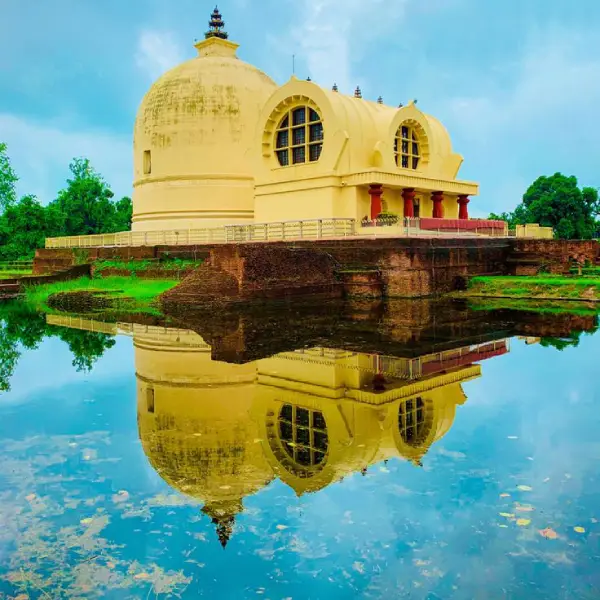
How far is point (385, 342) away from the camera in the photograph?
40.1ft

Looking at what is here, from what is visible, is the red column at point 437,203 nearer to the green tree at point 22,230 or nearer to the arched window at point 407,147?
the arched window at point 407,147

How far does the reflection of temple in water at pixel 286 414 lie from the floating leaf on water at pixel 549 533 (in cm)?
162

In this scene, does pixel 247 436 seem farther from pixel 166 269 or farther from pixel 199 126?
pixel 199 126

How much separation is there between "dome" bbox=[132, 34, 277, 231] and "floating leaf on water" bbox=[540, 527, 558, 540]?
24367mm

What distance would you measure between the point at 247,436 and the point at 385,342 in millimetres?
5662

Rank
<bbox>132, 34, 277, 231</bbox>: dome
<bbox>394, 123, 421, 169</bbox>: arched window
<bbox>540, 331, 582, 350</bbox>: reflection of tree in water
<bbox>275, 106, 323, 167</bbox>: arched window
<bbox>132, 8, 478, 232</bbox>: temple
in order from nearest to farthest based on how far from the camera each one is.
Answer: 1. <bbox>540, 331, 582, 350</bbox>: reflection of tree in water
2. <bbox>132, 8, 478, 232</bbox>: temple
3. <bbox>275, 106, 323, 167</bbox>: arched window
4. <bbox>394, 123, 421, 169</bbox>: arched window
5. <bbox>132, 34, 277, 231</bbox>: dome

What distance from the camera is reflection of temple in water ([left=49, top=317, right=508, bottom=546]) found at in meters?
6.07

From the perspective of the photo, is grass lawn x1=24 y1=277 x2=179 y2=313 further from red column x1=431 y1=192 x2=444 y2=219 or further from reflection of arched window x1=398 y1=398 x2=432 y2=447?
red column x1=431 y1=192 x2=444 y2=219

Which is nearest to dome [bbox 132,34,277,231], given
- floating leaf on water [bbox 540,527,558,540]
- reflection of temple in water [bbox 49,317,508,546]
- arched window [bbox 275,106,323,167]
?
arched window [bbox 275,106,323,167]

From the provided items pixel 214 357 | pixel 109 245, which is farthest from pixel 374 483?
pixel 109 245

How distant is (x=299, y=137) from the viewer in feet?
85.0

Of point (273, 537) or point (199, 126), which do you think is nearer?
point (273, 537)

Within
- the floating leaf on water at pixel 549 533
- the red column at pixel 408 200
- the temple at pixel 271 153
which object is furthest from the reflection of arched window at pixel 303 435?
the red column at pixel 408 200

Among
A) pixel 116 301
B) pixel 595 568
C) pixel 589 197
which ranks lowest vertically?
pixel 595 568
